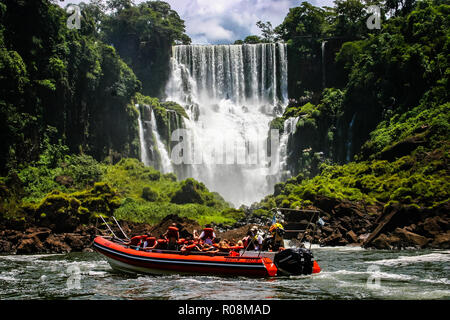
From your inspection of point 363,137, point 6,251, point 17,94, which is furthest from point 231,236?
point 363,137

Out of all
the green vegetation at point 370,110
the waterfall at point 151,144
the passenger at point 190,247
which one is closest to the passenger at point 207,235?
the passenger at point 190,247

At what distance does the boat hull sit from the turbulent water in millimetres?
234

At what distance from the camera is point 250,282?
13.0m

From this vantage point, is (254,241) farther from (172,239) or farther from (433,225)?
(433,225)

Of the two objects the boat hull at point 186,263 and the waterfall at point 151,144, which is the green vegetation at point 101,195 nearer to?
the waterfall at point 151,144

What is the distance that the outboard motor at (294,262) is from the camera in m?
13.2

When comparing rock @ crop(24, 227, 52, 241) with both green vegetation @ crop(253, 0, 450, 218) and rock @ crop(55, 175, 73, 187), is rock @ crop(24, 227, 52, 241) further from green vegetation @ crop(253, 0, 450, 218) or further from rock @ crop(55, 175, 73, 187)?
green vegetation @ crop(253, 0, 450, 218)

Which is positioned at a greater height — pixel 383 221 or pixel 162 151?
pixel 162 151

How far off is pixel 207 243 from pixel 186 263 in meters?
1.36

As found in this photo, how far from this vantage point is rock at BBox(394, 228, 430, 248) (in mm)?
19125
